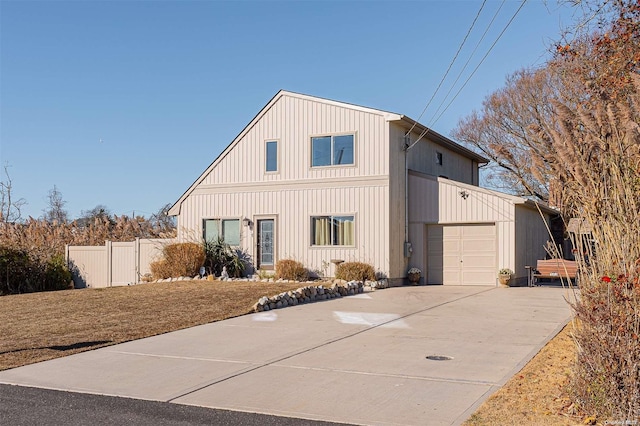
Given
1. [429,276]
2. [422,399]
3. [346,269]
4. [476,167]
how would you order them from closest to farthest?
[422,399] → [346,269] → [429,276] → [476,167]

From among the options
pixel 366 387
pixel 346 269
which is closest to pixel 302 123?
pixel 346 269

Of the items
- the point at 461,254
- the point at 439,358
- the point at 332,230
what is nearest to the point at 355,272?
the point at 332,230

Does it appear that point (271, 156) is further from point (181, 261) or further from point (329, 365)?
point (329, 365)

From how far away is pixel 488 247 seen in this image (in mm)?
20656

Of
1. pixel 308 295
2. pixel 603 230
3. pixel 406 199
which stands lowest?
pixel 308 295

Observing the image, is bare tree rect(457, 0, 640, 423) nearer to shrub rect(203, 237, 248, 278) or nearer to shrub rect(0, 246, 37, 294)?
shrub rect(203, 237, 248, 278)

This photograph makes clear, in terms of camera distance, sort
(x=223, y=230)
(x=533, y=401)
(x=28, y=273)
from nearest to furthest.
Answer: (x=533, y=401) < (x=28, y=273) < (x=223, y=230)

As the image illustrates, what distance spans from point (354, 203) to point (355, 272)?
242cm

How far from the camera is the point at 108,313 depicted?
13797 millimetres

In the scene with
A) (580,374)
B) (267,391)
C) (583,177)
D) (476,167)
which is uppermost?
(476,167)

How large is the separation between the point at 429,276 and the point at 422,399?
1491 centimetres

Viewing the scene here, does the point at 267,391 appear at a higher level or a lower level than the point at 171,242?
lower

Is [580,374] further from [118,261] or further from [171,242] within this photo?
[118,261]

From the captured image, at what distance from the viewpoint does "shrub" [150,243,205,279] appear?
2145 cm
